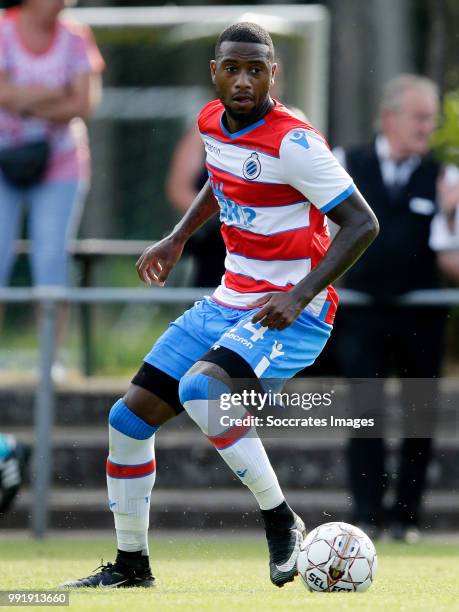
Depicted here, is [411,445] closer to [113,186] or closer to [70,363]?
[70,363]

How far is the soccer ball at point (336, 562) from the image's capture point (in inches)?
268

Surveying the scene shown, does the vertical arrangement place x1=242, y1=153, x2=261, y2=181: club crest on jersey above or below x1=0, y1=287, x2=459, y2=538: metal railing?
above

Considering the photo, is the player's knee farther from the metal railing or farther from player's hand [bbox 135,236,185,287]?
the metal railing

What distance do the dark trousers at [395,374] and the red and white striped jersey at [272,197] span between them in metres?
2.91

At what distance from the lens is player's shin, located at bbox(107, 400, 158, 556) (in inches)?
285

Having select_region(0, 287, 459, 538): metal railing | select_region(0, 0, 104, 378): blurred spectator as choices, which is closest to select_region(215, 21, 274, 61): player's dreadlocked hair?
select_region(0, 287, 459, 538): metal railing

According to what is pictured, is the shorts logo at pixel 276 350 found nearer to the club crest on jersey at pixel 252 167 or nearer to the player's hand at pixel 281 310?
the player's hand at pixel 281 310

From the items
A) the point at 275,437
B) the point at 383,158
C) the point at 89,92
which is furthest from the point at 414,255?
the point at 89,92

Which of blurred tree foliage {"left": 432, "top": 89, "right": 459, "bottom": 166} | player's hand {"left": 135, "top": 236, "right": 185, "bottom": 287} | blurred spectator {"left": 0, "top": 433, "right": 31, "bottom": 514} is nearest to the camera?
player's hand {"left": 135, "top": 236, "right": 185, "bottom": 287}

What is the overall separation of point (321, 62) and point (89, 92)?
2.70 m

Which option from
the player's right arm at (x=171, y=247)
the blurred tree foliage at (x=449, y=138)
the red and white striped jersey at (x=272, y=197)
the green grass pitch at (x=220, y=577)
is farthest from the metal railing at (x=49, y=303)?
the red and white striped jersey at (x=272, y=197)

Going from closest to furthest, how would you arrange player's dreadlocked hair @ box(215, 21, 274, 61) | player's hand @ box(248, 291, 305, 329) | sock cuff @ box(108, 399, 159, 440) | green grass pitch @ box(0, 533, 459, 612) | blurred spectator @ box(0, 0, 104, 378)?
1. green grass pitch @ box(0, 533, 459, 612)
2. player's hand @ box(248, 291, 305, 329)
3. player's dreadlocked hair @ box(215, 21, 274, 61)
4. sock cuff @ box(108, 399, 159, 440)
5. blurred spectator @ box(0, 0, 104, 378)

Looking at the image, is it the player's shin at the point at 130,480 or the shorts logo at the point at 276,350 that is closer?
the shorts logo at the point at 276,350

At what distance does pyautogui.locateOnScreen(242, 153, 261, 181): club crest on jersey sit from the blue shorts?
1.94 feet
